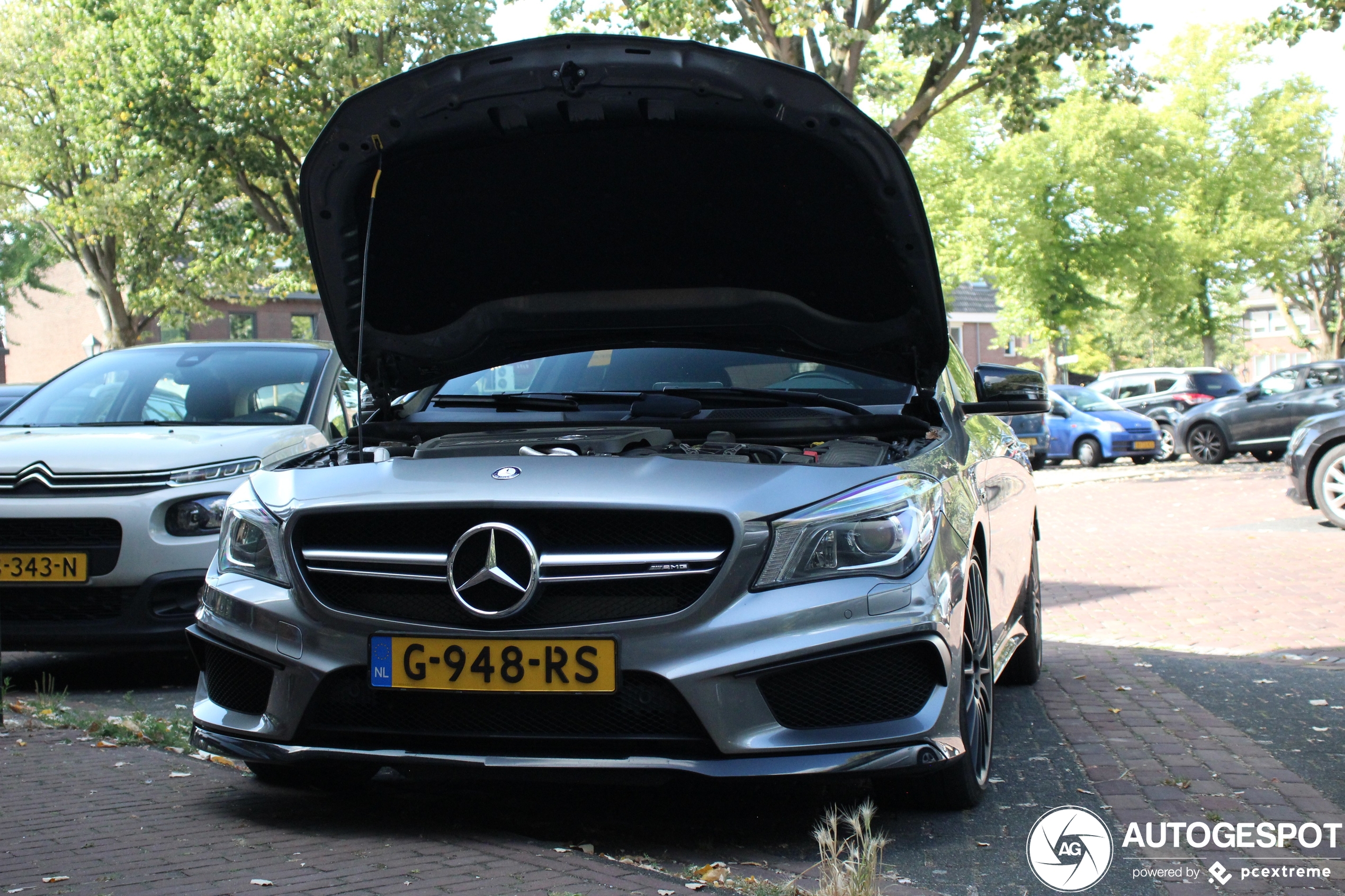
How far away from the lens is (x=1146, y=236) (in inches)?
1465

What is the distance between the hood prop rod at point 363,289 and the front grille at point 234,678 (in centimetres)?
68

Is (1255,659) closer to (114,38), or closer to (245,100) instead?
(245,100)

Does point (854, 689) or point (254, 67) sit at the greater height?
point (254, 67)

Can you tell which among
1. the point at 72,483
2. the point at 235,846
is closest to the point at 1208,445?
the point at 72,483

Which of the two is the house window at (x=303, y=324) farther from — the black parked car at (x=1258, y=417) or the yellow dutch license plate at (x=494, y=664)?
the yellow dutch license plate at (x=494, y=664)

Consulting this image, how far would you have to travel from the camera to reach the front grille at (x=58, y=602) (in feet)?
19.4

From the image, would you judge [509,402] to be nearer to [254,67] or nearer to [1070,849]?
[1070,849]

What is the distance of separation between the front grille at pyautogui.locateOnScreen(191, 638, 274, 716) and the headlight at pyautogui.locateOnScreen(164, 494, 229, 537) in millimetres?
2193

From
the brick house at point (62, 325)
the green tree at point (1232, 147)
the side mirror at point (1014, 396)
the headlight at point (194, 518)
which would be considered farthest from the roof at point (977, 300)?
the side mirror at point (1014, 396)

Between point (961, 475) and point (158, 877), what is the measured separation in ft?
7.92

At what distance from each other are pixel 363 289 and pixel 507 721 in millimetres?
1836

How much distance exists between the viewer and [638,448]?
403 cm

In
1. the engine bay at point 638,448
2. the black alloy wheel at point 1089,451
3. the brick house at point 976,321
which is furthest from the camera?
the brick house at point 976,321

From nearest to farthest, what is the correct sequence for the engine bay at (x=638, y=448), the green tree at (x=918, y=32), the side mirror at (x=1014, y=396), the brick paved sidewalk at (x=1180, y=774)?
the brick paved sidewalk at (x=1180, y=774) < the engine bay at (x=638, y=448) < the side mirror at (x=1014, y=396) < the green tree at (x=918, y=32)
